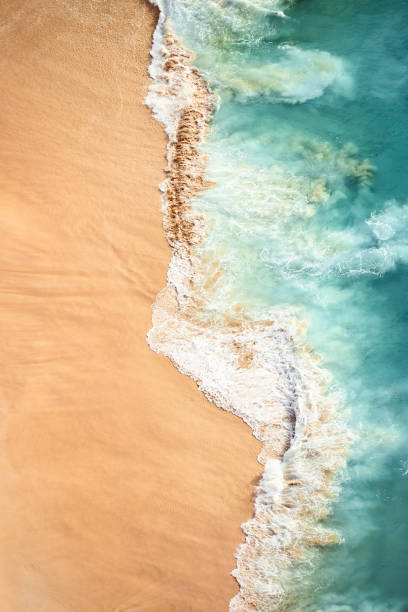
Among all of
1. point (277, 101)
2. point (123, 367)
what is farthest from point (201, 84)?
point (123, 367)

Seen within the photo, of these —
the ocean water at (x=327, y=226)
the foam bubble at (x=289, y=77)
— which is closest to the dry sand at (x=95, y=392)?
the ocean water at (x=327, y=226)

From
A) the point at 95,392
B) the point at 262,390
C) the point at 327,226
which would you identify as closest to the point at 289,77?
the point at 327,226

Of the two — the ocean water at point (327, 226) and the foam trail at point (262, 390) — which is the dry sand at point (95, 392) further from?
the ocean water at point (327, 226)

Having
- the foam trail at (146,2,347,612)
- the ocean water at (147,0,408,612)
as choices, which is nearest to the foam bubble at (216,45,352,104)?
the ocean water at (147,0,408,612)

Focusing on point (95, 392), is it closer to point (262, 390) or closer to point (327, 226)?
point (262, 390)

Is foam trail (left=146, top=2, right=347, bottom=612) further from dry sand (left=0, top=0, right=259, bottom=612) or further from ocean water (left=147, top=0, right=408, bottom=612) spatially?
dry sand (left=0, top=0, right=259, bottom=612)

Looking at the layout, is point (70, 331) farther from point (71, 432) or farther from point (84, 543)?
point (84, 543)
